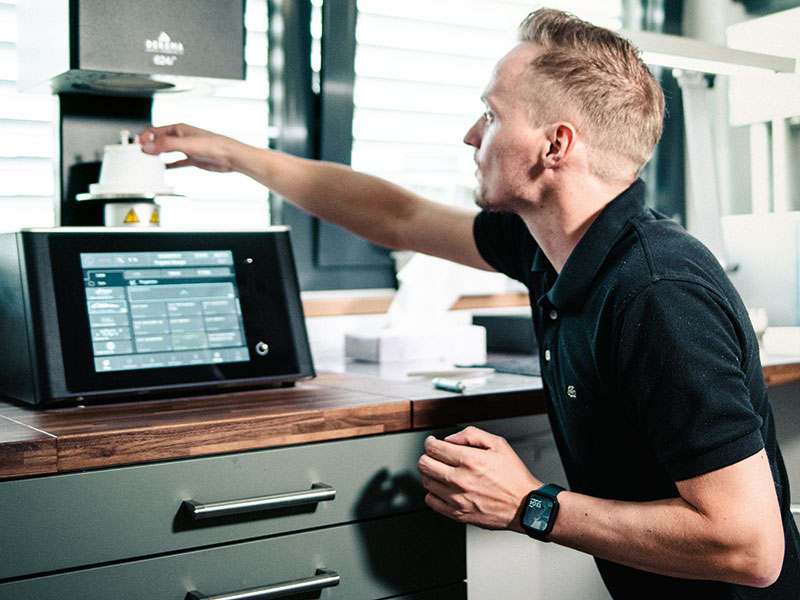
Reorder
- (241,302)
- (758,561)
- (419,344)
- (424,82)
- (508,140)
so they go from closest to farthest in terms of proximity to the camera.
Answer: (758,561), (508,140), (241,302), (419,344), (424,82)

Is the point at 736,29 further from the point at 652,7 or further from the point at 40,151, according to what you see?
the point at 40,151

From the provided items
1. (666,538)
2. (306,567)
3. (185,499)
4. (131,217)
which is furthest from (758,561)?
(131,217)

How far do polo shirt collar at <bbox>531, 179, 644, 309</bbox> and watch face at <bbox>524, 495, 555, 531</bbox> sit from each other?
0.27 m

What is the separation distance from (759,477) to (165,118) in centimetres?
137

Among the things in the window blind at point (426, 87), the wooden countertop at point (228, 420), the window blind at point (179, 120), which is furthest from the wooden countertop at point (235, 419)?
the window blind at point (426, 87)

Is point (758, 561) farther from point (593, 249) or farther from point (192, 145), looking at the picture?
point (192, 145)

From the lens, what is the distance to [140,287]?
4.62ft

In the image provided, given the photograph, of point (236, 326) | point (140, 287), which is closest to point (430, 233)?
point (236, 326)

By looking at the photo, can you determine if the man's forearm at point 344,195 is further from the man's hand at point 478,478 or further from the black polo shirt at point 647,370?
the man's hand at point 478,478

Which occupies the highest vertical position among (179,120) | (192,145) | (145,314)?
(179,120)

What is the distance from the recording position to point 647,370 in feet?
3.61

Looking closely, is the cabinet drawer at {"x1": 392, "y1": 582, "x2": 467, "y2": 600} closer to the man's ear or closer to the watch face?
the watch face

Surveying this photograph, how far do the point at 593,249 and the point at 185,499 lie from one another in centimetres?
61

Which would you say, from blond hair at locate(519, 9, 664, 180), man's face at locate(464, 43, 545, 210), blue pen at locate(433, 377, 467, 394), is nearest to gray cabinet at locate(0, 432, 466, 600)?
blue pen at locate(433, 377, 467, 394)
